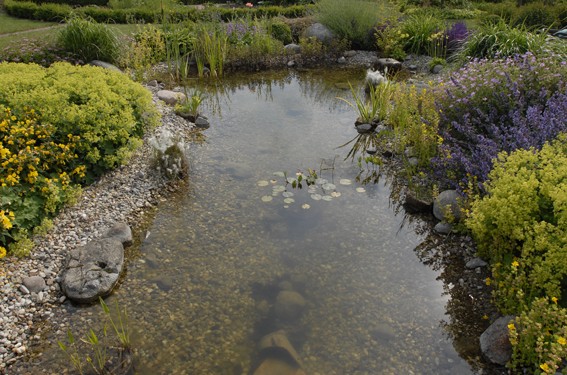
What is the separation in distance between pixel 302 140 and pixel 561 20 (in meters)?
10.6

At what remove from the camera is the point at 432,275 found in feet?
16.1

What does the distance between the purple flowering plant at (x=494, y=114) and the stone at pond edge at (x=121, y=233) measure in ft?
13.0

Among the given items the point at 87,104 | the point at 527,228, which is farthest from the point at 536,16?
the point at 87,104

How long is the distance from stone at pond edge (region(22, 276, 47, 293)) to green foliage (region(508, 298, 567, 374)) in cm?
416

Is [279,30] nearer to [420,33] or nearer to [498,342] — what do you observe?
[420,33]

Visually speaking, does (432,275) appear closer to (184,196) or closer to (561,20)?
(184,196)

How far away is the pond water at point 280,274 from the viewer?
3947 mm

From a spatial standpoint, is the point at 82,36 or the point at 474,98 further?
the point at 82,36

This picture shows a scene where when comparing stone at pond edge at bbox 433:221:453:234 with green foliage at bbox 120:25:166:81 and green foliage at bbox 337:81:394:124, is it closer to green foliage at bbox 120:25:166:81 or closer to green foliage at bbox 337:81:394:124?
green foliage at bbox 337:81:394:124

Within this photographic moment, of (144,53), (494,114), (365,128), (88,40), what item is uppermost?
(88,40)

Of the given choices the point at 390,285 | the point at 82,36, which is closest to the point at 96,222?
the point at 390,285

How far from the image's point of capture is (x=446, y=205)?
559 centimetres

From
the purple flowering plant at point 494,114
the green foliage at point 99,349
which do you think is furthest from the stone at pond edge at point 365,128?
the green foliage at point 99,349

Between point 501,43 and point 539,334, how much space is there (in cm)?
809
